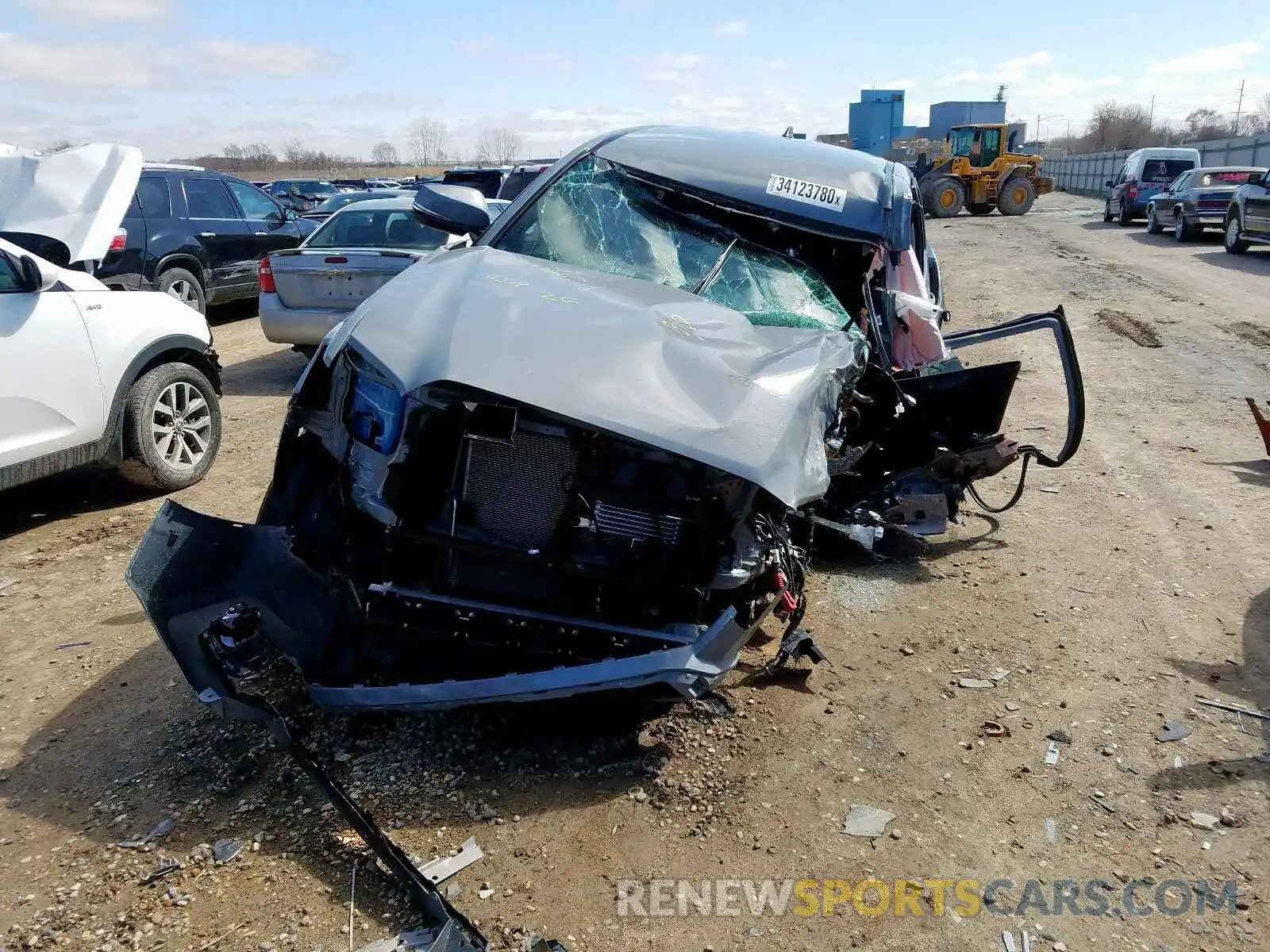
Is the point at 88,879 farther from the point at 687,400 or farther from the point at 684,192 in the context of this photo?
the point at 684,192

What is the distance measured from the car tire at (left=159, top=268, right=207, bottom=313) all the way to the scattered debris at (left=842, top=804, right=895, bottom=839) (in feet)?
32.0

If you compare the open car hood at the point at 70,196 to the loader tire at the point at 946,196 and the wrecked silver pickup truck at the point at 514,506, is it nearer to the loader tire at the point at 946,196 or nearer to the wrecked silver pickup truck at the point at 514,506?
the wrecked silver pickup truck at the point at 514,506

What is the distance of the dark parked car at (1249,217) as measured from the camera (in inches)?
630

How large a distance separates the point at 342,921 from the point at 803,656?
1940mm

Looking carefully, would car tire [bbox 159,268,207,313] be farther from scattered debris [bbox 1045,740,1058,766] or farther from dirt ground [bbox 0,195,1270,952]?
scattered debris [bbox 1045,740,1058,766]

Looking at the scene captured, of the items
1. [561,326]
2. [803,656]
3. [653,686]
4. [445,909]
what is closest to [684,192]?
[561,326]

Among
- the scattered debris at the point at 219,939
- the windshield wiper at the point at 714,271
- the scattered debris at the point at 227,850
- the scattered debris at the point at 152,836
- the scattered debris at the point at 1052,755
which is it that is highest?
the windshield wiper at the point at 714,271

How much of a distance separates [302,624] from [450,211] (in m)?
2.49

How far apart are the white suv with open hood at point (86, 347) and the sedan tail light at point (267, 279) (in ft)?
7.10

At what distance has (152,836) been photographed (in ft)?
8.85

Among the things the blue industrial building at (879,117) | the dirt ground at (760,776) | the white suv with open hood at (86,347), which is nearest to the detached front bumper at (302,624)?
the dirt ground at (760,776)

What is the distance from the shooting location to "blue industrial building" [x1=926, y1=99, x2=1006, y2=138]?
4669 centimetres

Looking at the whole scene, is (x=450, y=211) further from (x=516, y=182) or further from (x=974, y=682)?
(x=516, y=182)

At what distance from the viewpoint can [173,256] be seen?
10.5m
